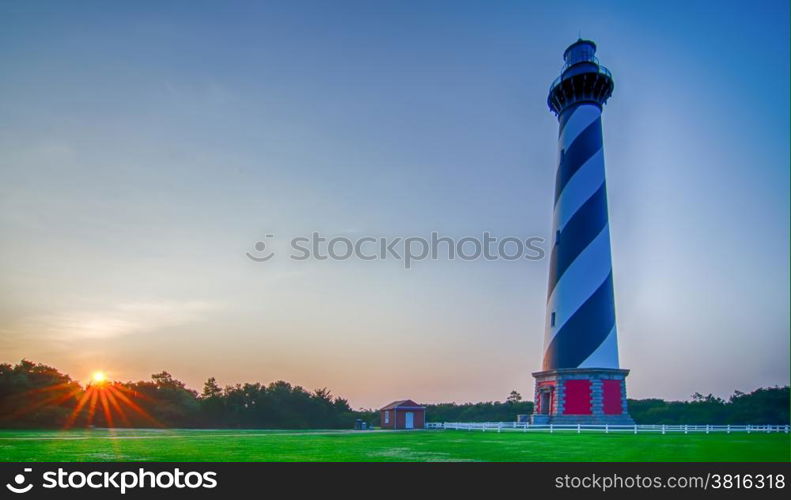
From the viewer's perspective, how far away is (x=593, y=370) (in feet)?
85.6

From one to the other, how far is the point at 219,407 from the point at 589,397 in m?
31.3

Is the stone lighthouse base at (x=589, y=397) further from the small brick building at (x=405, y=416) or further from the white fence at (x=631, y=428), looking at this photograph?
the small brick building at (x=405, y=416)

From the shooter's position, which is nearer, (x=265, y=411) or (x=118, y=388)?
(x=118, y=388)

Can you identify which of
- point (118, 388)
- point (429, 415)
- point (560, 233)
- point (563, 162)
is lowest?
point (429, 415)

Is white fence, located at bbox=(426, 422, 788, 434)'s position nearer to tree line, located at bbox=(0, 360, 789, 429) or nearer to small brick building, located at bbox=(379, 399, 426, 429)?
small brick building, located at bbox=(379, 399, 426, 429)

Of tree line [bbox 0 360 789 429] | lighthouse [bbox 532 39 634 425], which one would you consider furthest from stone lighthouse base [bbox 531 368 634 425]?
tree line [bbox 0 360 789 429]

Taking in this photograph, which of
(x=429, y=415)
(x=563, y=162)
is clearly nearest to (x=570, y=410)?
(x=563, y=162)

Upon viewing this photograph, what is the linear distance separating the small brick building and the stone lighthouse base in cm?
1079

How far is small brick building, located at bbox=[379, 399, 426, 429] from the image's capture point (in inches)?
1385
